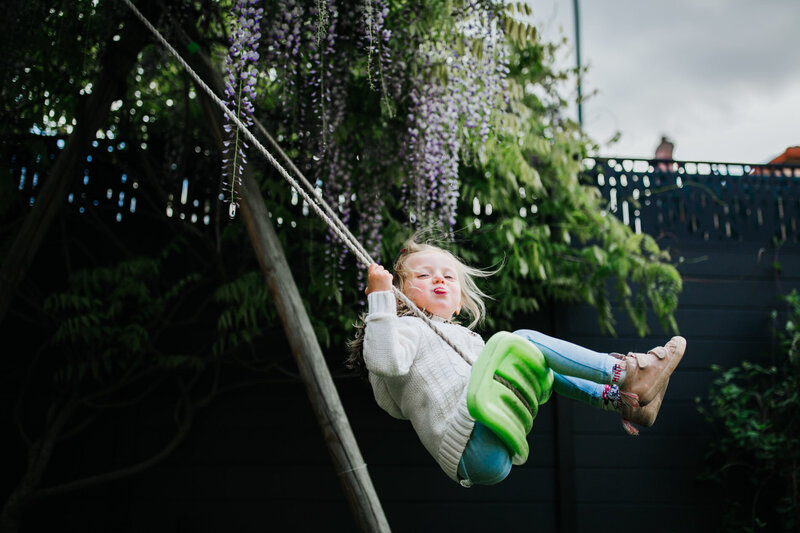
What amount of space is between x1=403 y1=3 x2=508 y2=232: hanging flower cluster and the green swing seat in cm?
140

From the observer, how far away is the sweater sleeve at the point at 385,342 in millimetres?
1368

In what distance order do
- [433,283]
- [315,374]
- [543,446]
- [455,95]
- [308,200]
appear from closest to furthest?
[308,200] < [433,283] < [315,374] < [455,95] < [543,446]

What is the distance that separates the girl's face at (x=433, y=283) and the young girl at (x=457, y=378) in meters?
0.02

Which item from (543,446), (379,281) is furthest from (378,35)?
(543,446)

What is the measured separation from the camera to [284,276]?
2.32 meters

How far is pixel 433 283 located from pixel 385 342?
33cm

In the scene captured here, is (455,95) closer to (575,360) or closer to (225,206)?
(225,206)

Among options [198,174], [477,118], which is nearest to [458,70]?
[477,118]

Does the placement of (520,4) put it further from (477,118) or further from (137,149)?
(137,149)

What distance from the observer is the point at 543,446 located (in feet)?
12.1

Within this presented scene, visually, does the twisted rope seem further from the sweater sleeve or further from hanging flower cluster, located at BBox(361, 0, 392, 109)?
hanging flower cluster, located at BBox(361, 0, 392, 109)

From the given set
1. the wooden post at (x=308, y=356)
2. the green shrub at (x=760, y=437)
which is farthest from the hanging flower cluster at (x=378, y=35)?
the green shrub at (x=760, y=437)

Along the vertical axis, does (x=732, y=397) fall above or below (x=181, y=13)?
below

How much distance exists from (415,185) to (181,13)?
126 centimetres
